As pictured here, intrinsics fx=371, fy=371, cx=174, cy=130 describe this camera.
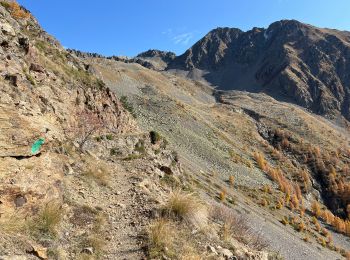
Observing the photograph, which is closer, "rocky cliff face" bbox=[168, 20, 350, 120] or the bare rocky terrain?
the bare rocky terrain

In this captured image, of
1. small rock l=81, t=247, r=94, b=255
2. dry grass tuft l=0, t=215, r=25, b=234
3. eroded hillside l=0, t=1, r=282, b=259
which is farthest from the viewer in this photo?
eroded hillside l=0, t=1, r=282, b=259

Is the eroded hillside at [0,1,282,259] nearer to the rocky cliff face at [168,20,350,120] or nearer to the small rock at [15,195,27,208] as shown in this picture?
the small rock at [15,195,27,208]

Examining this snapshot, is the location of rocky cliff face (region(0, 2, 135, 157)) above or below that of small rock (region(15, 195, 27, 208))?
above

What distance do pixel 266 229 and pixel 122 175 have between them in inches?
875

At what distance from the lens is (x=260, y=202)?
141 ft

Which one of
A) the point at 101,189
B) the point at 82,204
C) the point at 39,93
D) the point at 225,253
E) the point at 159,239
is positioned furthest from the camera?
the point at 39,93

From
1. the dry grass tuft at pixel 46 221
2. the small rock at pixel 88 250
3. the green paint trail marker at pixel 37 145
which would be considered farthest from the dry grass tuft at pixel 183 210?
the green paint trail marker at pixel 37 145

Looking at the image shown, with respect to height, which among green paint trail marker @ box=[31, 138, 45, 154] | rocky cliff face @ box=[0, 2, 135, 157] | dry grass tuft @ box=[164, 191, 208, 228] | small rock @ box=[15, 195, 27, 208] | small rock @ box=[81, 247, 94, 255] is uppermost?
rocky cliff face @ box=[0, 2, 135, 157]

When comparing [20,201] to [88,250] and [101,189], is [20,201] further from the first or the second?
Answer: [101,189]

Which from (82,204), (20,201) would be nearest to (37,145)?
(20,201)

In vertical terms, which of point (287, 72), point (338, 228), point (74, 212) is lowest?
point (338, 228)

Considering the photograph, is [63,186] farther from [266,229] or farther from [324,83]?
[324,83]

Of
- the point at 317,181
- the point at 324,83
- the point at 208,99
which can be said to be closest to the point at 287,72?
the point at 324,83

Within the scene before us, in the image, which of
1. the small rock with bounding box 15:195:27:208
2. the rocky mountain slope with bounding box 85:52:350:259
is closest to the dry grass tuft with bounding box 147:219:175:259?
the small rock with bounding box 15:195:27:208
